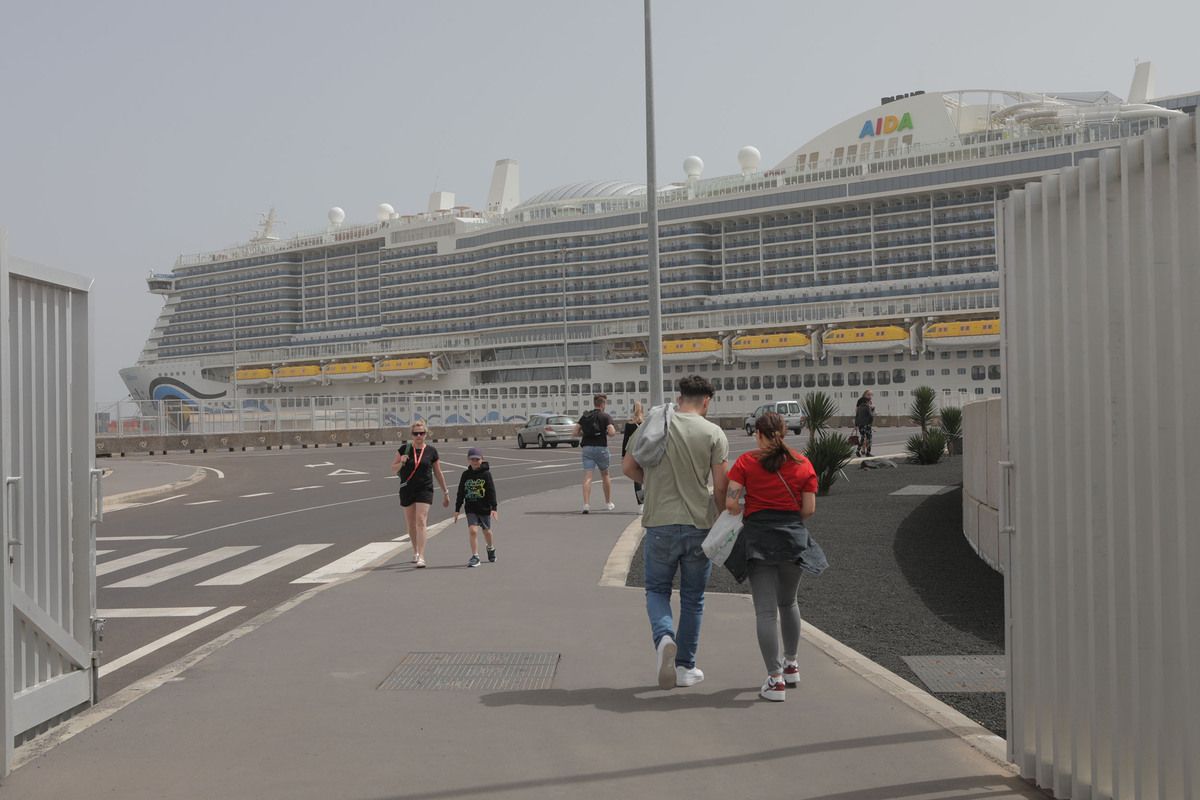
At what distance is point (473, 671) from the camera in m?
6.79

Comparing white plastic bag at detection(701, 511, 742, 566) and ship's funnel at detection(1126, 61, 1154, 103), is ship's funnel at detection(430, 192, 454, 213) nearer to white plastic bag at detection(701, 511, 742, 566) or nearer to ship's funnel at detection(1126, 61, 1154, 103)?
ship's funnel at detection(1126, 61, 1154, 103)

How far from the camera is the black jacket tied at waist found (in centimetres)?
631

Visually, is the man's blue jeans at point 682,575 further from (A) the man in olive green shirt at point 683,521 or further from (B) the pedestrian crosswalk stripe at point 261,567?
(B) the pedestrian crosswalk stripe at point 261,567

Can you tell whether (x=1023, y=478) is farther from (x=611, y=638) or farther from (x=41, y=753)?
(x=41, y=753)

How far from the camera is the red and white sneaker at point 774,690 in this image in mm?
6020

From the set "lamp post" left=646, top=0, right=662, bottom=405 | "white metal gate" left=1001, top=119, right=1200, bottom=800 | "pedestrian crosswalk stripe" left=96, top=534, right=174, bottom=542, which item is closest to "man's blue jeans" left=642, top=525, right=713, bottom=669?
"white metal gate" left=1001, top=119, right=1200, bottom=800

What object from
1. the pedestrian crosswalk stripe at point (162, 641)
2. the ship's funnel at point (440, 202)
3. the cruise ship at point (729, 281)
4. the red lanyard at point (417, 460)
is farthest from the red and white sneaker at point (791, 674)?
the ship's funnel at point (440, 202)

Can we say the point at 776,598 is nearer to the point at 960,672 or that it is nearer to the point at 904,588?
the point at 960,672

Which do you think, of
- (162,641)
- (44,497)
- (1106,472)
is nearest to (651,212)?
(162,641)

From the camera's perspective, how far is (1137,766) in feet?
13.1

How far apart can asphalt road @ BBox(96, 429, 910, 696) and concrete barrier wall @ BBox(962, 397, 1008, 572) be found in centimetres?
428

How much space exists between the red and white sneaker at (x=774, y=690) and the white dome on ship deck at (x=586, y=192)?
91755 mm

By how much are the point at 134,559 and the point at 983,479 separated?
28.8ft

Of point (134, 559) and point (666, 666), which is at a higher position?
point (666, 666)
